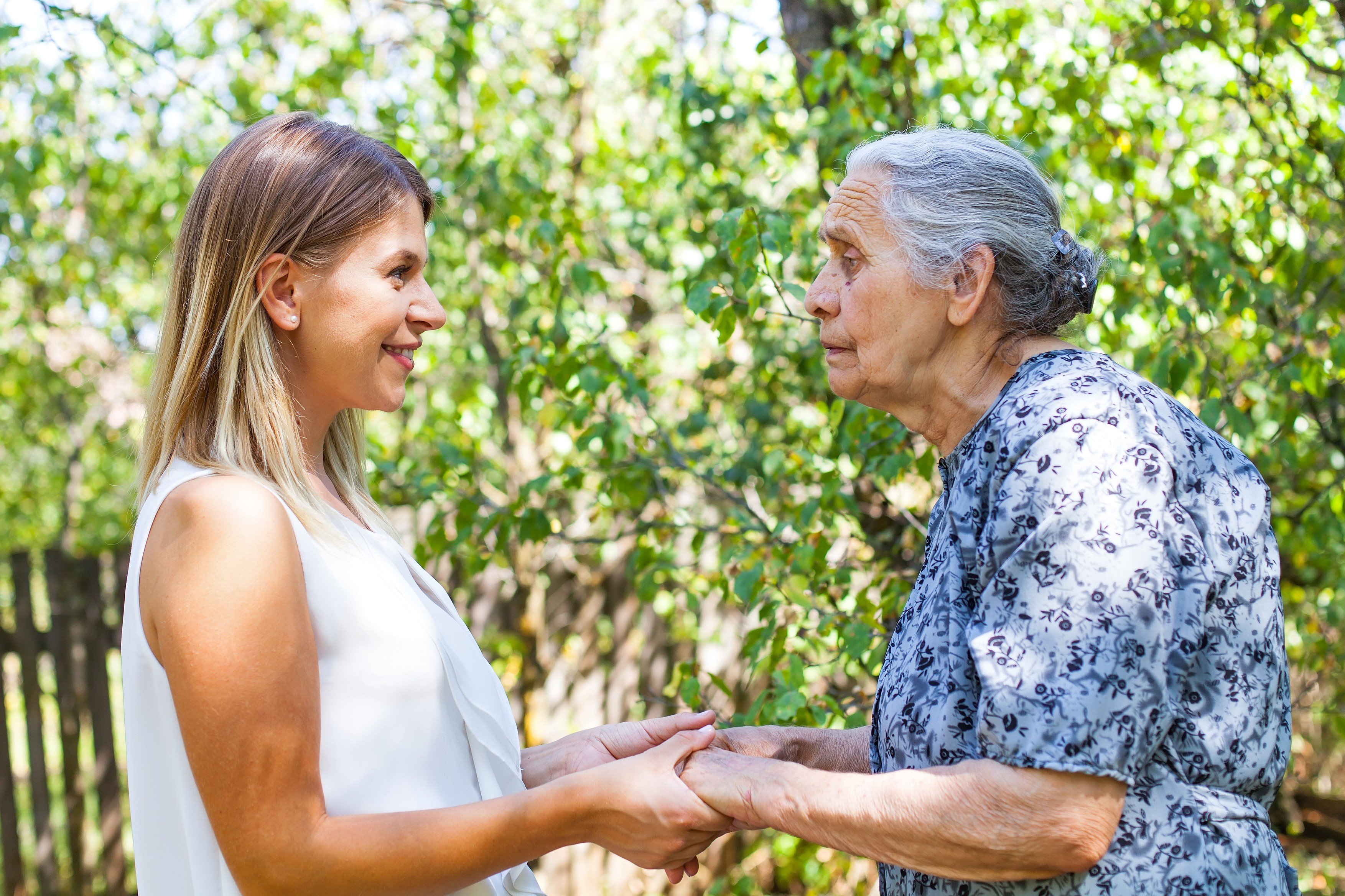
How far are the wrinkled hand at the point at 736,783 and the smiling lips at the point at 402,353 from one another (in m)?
0.93

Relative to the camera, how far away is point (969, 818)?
4.59 ft

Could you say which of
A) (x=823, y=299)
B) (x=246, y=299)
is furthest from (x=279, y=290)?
(x=823, y=299)

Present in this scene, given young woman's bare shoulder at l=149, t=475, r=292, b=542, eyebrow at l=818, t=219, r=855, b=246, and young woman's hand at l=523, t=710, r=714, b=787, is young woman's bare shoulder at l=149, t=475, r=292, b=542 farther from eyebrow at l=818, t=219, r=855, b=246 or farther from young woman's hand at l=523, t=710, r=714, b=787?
eyebrow at l=818, t=219, r=855, b=246

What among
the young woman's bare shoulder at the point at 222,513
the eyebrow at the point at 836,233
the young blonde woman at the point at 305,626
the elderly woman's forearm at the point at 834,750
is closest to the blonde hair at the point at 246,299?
the young blonde woman at the point at 305,626

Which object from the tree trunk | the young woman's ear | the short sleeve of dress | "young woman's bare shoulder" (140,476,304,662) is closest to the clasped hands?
the short sleeve of dress

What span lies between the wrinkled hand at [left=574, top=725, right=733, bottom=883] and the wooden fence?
413 centimetres

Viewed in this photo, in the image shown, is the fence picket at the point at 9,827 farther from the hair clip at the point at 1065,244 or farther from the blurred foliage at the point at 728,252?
the hair clip at the point at 1065,244

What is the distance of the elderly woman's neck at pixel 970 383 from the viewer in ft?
5.90

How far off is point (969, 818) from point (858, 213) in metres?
1.13

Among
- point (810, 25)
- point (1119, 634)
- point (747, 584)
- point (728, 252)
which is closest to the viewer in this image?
point (1119, 634)

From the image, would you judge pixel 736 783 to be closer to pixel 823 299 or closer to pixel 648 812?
pixel 648 812

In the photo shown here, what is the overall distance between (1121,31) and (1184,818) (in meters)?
3.64

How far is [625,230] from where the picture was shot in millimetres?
4395

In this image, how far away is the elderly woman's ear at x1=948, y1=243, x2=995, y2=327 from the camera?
1.79 metres
